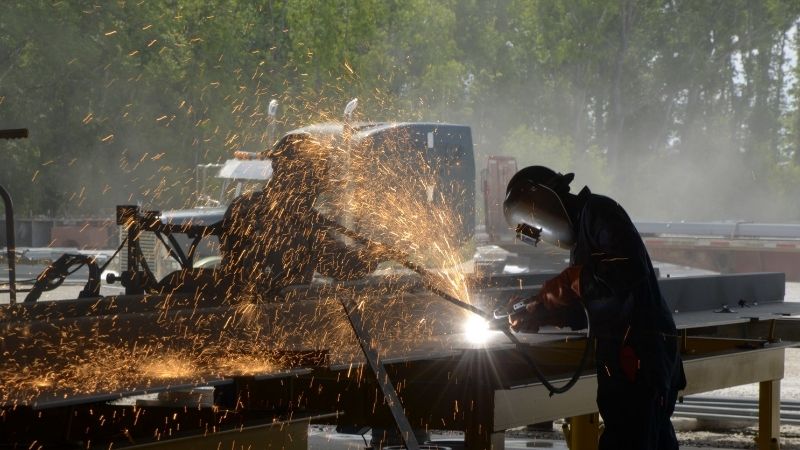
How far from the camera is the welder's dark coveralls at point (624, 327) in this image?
4.54m

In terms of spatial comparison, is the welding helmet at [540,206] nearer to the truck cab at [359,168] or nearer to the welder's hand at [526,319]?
Result: the welder's hand at [526,319]

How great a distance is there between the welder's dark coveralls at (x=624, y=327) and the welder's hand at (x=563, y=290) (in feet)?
0.14

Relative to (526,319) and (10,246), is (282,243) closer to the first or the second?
(10,246)

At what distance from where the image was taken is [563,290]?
4730 millimetres

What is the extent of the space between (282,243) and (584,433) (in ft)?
11.8

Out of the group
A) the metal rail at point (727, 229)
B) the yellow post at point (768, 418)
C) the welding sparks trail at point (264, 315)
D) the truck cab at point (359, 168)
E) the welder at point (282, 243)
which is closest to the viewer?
the welding sparks trail at point (264, 315)

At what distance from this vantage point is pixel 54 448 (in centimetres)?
357

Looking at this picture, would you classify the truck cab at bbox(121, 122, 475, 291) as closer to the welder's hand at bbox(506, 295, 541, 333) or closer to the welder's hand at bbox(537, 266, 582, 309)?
the welder's hand at bbox(506, 295, 541, 333)

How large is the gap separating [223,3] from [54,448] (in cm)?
3088

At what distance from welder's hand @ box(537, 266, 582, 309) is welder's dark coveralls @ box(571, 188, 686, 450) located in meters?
0.04

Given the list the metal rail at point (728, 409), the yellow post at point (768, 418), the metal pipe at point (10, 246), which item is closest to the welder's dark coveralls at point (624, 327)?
the yellow post at point (768, 418)

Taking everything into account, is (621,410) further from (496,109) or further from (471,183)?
(496,109)

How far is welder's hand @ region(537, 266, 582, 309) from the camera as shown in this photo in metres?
4.67

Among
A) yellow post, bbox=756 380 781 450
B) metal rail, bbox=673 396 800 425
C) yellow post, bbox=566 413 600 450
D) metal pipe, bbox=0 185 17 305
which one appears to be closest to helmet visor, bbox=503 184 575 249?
yellow post, bbox=566 413 600 450
